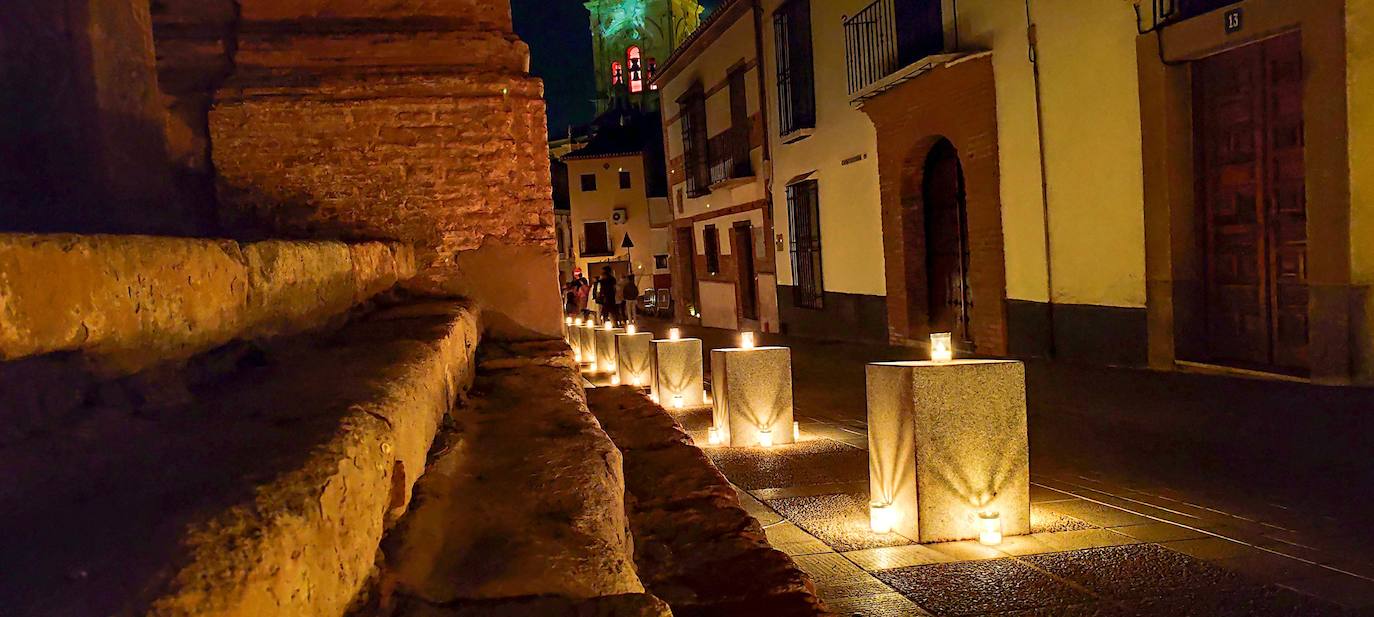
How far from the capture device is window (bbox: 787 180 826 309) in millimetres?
15281

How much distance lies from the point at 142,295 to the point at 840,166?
1296 centimetres

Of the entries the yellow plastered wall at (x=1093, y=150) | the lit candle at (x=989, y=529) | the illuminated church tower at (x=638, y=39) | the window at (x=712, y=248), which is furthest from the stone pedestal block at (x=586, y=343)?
the illuminated church tower at (x=638, y=39)

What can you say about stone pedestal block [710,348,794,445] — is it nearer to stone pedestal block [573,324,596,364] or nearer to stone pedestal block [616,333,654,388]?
stone pedestal block [616,333,654,388]

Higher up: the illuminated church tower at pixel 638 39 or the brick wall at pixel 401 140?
the illuminated church tower at pixel 638 39

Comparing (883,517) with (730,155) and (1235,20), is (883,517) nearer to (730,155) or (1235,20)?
(1235,20)

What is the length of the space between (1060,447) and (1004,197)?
199 inches

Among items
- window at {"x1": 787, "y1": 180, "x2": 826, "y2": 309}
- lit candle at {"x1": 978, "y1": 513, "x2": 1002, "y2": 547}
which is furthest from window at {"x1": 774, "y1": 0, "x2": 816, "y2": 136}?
lit candle at {"x1": 978, "y1": 513, "x2": 1002, "y2": 547}

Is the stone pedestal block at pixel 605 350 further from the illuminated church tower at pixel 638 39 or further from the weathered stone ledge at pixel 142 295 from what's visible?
the illuminated church tower at pixel 638 39

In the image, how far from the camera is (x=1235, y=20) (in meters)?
7.09

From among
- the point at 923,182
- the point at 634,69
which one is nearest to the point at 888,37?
the point at 923,182

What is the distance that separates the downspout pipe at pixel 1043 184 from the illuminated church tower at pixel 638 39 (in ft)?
149

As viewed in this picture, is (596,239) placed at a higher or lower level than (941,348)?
higher

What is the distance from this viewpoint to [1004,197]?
1003 centimetres

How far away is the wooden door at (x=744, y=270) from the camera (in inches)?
745
